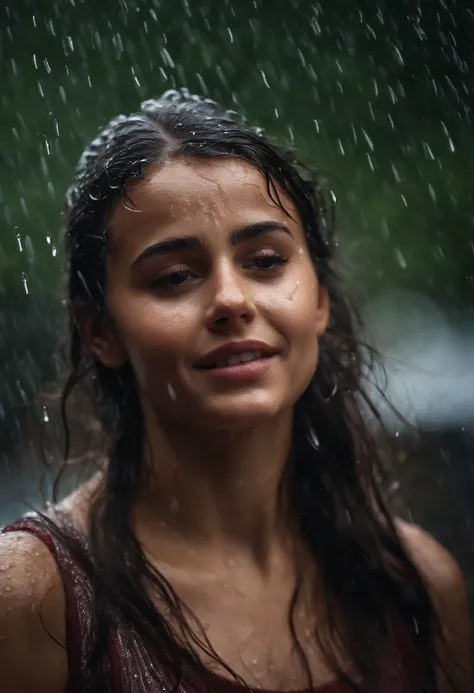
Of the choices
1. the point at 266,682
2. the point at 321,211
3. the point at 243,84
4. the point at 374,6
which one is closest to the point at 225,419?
the point at 266,682

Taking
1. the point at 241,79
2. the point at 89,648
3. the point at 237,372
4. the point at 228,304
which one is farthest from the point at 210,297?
the point at 241,79

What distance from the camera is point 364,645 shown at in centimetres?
212

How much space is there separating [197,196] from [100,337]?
42 centimetres

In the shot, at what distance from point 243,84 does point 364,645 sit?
370 cm

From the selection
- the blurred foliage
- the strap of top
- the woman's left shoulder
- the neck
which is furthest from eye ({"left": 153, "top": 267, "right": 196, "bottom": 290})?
the blurred foliage

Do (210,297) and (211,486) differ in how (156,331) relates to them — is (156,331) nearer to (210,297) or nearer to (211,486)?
(210,297)

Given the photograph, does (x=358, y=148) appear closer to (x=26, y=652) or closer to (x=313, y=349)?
(x=313, y=349)

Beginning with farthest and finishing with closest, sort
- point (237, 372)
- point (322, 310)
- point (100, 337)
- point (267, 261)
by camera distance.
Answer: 1. point (322, 310)
2. point (100, 337)
3. point (267, 261)
4. point (237, 372)

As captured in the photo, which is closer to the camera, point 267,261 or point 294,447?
point 267,261

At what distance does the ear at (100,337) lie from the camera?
2139mm

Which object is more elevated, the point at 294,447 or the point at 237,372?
the point at 237,372

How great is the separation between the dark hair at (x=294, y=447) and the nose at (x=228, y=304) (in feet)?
0.93

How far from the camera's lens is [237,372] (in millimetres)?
1930

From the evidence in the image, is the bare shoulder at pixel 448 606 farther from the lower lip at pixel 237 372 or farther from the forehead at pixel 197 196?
the forehead at pixel 197 196
